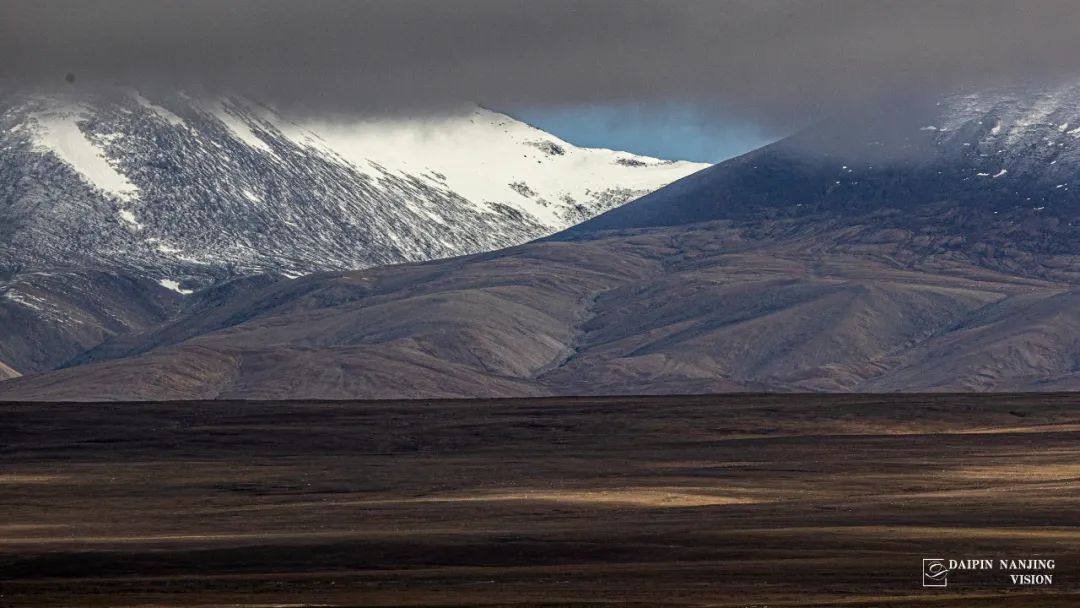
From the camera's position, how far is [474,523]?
3814 inches

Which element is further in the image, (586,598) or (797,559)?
(797,559)

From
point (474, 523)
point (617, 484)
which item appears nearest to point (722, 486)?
point (617, 484)

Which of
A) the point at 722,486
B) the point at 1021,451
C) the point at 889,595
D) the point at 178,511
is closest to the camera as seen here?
the point at 889,595

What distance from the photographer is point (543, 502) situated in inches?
4269

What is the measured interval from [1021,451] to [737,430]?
32.1 m

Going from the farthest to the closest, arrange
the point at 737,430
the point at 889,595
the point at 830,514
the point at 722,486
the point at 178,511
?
the point at 737,430
the point at 722,486
the point at 178,511
the point at 830,514
the point at 889,595

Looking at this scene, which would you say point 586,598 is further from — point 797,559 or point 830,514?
point 830,514

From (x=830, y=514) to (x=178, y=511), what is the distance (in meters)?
36.2

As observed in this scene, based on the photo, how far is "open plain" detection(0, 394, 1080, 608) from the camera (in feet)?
233

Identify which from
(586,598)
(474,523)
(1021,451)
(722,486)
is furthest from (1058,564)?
(1021,451)

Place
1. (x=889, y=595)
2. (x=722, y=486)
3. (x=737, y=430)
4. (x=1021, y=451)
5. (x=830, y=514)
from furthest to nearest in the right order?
(x=737, y=430) < (x=1021, y=451) < (x=722, y=486) < (x=830, y=514) < (x=889, y=595)

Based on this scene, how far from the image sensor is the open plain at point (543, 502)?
70938mm

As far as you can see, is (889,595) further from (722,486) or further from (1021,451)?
(1021,451)

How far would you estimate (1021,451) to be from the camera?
469 ft
